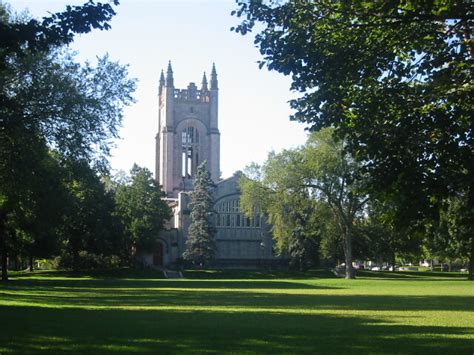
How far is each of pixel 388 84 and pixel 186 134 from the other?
86.4m

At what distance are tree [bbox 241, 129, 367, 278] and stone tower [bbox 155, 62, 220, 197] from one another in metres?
41.8

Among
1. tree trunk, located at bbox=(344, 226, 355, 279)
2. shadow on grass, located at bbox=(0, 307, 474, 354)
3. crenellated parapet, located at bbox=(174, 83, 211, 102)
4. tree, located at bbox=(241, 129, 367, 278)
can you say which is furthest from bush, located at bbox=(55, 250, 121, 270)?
shadow on grass, located at bbox=(0, 307, 474, 354)

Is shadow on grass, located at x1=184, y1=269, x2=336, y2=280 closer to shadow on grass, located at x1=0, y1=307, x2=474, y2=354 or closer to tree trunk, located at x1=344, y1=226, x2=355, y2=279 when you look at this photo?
tree trunk, located at x1=344, y1=226, x2=355, y2=279

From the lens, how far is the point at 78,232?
58.6 metres

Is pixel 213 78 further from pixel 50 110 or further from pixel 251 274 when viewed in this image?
pixel 50 110

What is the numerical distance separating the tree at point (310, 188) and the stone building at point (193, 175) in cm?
2261

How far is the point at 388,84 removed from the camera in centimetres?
1295

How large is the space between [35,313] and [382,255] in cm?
5849

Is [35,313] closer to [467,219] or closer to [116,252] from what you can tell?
[467,219]

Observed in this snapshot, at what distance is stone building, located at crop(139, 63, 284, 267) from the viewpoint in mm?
77812

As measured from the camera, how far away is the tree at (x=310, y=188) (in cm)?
4928

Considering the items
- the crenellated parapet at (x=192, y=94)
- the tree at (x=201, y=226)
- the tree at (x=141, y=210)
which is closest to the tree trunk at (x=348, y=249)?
the tree at (x=201, y=226)

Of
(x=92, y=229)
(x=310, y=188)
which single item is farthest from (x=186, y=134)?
(x=310, y=188)

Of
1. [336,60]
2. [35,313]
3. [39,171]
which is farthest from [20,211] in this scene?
[336,60]
